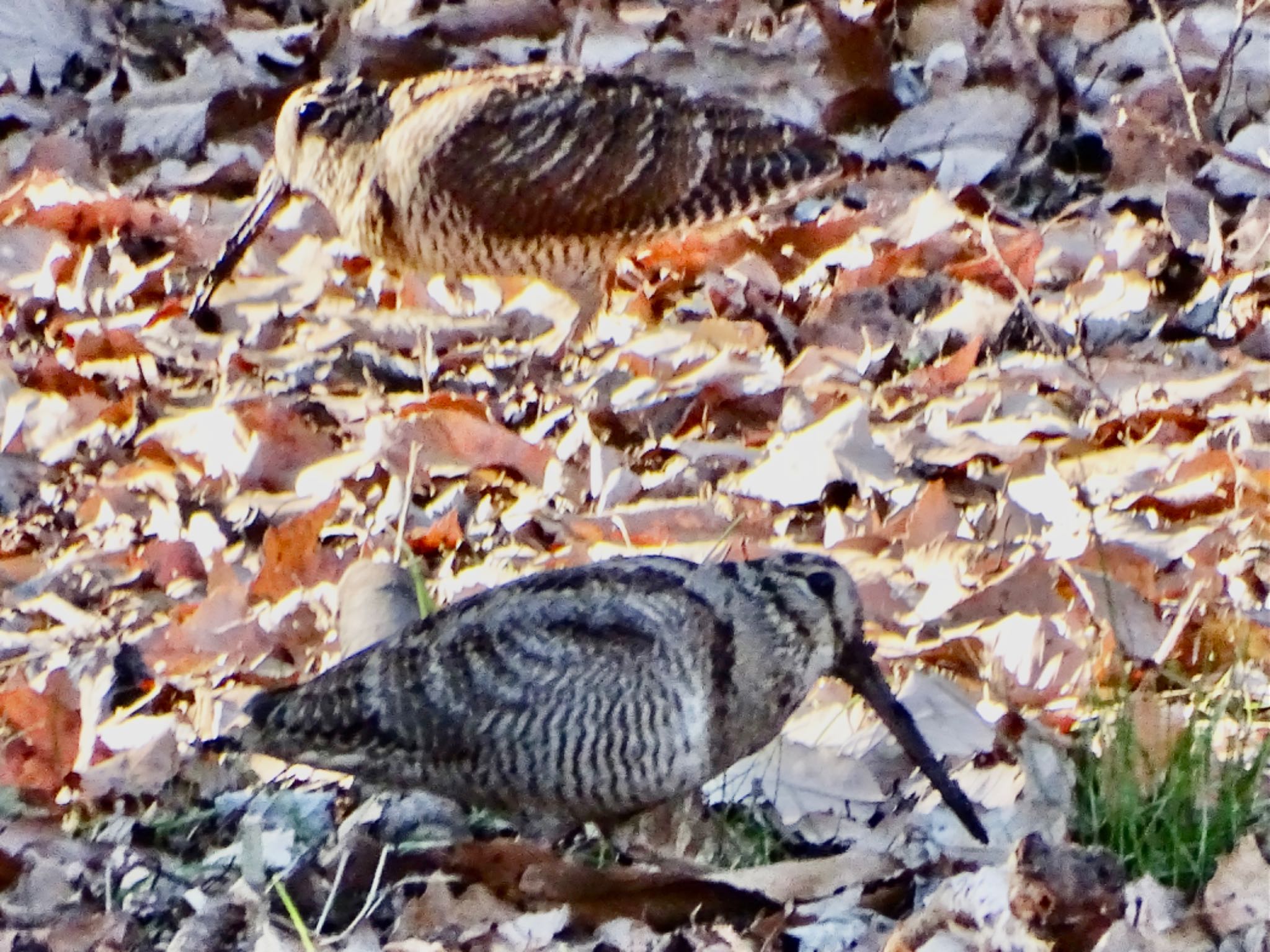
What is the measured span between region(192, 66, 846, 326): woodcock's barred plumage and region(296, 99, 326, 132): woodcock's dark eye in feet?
0.97

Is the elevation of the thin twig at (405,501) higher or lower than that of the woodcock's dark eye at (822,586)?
lower

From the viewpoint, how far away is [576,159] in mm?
5387

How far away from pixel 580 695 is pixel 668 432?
1475 mm

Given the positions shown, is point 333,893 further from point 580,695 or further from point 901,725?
point 901,725

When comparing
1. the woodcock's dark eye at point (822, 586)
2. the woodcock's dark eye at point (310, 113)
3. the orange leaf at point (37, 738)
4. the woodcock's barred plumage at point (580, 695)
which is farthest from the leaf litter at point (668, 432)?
the woodcock's dark eye at point (310, 113)

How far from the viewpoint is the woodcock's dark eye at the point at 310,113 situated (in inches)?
228

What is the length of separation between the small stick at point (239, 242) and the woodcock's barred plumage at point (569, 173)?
0.01 m

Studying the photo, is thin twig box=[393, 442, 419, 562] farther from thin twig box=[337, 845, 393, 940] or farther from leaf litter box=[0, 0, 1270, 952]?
thin twig box=[337, 845, 393, 940]

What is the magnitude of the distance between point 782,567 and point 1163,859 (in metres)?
0.84

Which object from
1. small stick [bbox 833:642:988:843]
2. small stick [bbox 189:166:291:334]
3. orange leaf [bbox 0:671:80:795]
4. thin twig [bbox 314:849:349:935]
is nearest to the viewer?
thin twig [bbox 314:849:349:935]

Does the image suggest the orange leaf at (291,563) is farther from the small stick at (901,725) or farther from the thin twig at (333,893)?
the small stick at (901,725)

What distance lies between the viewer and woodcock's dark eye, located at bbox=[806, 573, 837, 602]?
128 inches

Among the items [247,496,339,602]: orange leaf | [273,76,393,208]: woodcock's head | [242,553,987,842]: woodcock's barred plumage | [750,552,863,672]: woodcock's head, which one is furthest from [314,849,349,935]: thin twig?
[273,76,393,208]: woodcock's head

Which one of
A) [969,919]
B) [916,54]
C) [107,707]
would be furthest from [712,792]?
[916,54]
